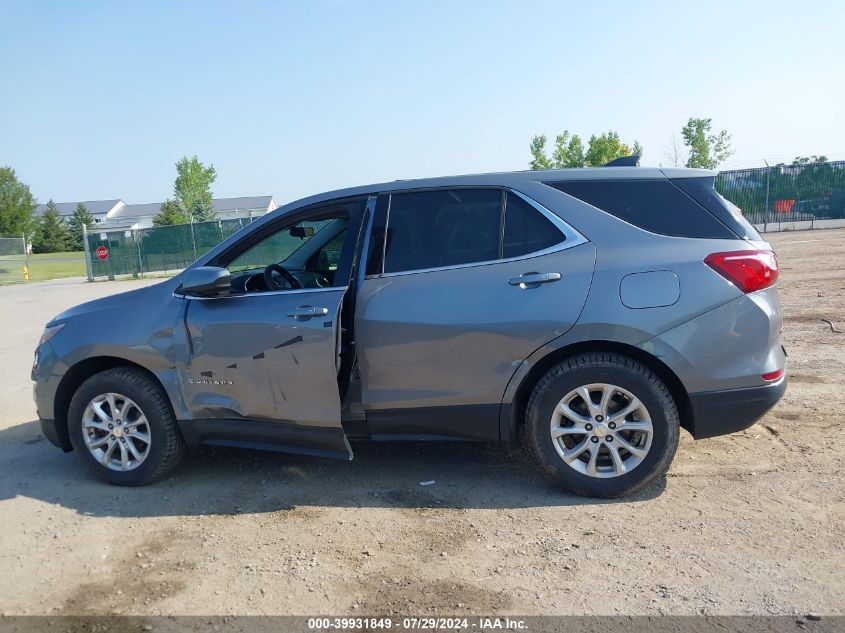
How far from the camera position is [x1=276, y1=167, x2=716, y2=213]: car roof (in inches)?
156

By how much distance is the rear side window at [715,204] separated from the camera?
12.4ft

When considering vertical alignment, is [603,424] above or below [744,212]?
below

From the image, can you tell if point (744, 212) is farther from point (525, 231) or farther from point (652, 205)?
point (525, 231)

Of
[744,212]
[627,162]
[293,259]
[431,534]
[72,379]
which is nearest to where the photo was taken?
[431,534]

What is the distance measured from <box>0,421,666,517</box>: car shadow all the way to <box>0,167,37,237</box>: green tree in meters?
66.9

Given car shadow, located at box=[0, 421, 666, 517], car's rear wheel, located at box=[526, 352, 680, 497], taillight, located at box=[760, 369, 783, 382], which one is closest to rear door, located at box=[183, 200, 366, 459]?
car shadow, located at box=[0, 421, 666, 517]

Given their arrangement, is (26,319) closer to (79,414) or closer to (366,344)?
(79,414)

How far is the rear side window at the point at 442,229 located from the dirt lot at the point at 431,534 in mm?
1436

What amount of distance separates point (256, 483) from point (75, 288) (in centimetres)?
2130

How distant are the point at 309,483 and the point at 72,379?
1.77 metres

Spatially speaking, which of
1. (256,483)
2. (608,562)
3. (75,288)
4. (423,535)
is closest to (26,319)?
(75,288)

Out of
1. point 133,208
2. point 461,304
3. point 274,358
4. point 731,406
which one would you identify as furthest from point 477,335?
point 133,208

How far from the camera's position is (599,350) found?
382cm

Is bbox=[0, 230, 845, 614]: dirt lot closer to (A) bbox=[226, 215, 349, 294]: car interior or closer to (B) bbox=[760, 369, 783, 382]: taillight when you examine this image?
(B) bbox=[760, 369, 783, 382]: taillight
